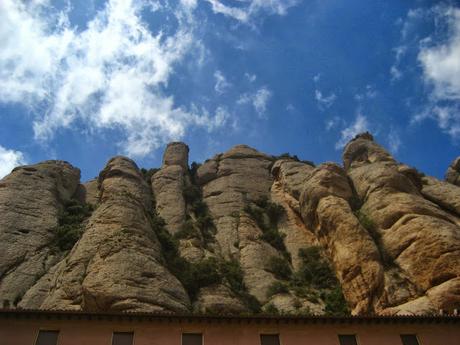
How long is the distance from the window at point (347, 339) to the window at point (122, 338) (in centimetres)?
977

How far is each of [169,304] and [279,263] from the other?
16359mm

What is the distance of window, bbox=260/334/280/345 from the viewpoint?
76.5 ft

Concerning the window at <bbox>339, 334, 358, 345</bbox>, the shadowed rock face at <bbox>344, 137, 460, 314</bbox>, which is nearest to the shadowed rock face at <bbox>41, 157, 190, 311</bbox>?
the window at <bbox>339, 334, 358, 345</bbox>

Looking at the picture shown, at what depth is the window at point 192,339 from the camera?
75.3 ft

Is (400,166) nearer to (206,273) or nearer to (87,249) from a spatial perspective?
(206,273)

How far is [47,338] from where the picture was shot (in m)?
22.2

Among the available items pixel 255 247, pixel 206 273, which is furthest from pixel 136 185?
pixel 206 273

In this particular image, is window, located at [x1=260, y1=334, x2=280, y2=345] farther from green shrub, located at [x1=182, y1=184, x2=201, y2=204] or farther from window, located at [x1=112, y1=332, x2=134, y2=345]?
green shrub, located at [x1=182, y1=184, x2=201, y2=204]

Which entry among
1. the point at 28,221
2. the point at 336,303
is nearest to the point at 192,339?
the point at 336,303

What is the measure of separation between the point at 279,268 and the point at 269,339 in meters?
20.5

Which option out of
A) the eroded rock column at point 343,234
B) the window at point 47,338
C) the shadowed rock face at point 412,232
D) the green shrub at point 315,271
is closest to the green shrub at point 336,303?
the eroded rock column at point 343,234

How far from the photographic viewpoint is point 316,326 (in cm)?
2400

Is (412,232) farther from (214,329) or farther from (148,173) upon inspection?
(148,173)

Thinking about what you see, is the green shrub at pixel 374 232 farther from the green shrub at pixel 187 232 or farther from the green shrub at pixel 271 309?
the green shrub at pixel 187 232
